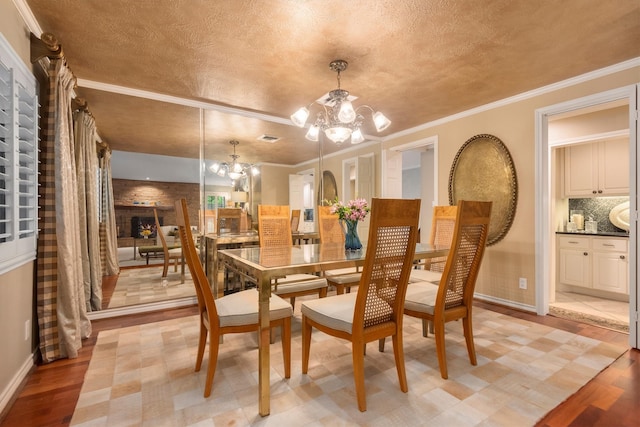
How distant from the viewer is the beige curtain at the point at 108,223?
12.5 ft

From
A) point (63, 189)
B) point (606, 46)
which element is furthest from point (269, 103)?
point (606, 46)

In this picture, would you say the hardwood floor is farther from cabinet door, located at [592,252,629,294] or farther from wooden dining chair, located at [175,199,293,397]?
cabinet door, located at [592,252,629,294]

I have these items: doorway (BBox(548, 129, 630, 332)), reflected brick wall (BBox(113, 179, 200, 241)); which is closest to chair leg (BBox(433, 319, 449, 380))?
doorway (BBox(548, 129, 630, 332))

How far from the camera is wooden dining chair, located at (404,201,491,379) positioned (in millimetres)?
1864

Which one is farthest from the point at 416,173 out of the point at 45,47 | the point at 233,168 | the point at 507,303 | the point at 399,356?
the point at 45,47

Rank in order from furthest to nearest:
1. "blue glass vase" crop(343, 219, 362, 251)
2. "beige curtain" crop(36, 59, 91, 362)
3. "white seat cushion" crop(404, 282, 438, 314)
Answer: "blue glass vase" crop(343, 219, 362, 251) < "beige curtain" crop(36, 59, 91, 362) < "white seat cushion" crop(404, 282, 438, 314)

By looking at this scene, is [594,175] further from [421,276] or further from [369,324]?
[369,324]

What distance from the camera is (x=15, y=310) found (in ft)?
5.84

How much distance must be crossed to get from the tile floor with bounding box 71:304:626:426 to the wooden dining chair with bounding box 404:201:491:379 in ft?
0.85

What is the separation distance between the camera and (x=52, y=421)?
59.2 inches

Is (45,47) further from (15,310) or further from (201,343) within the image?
(201,343)

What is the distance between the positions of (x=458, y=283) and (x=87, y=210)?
3.38 m

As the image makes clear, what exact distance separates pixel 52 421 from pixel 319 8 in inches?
106

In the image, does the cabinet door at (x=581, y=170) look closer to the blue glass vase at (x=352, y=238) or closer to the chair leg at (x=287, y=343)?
the blue glass vase at (x=352, y=238)
